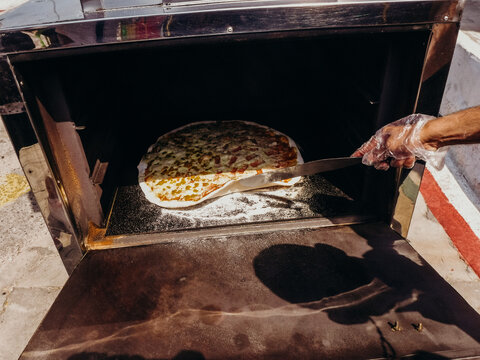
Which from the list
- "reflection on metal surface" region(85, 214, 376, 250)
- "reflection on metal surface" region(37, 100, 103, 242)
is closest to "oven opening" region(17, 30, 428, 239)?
"reflection on metal surface" region(37, 100, 103, 242)

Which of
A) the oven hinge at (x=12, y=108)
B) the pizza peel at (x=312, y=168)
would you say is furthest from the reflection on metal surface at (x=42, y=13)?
the pizza peel at (x=312, y=168)

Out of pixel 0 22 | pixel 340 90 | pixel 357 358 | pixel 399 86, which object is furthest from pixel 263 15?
pixel 340 90

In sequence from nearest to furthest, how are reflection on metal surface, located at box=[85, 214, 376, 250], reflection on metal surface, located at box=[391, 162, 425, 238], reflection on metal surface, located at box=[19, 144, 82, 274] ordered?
reflection on metal surface, located at box=[19, 144, 82, 274]
reflection on metal surface, located at box=[391, 162, 425, 238]
reflection on metal surface, located at box=[85, 214, 376, 250]

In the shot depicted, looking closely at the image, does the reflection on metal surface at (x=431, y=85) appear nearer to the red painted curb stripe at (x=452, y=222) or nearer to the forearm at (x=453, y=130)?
the forearm at (x=453, y=130)

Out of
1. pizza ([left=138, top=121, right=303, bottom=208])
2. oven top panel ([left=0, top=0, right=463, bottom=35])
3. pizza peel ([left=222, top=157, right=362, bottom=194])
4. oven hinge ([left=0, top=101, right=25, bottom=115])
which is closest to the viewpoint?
oven top panel ([left=0, top=0, right=463, bottom=35])

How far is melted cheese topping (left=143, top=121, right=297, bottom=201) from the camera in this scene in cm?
349

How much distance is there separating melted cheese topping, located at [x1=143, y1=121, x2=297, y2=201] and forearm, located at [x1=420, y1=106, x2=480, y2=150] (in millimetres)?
1754

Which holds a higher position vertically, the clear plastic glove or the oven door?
the clear plastic glove

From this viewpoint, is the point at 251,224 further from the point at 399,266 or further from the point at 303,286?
the point at 399,266

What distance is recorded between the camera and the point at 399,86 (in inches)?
94.4

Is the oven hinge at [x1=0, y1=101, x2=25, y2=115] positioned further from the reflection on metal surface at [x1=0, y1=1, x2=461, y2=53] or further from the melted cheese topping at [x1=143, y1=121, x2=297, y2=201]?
the melted cheese topping at [x1=143, y1=121, x2=297, y2=201]

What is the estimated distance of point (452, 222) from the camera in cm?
364

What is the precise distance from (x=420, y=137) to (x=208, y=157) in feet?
7.46

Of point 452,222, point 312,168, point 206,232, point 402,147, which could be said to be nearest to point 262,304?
point 206,232
